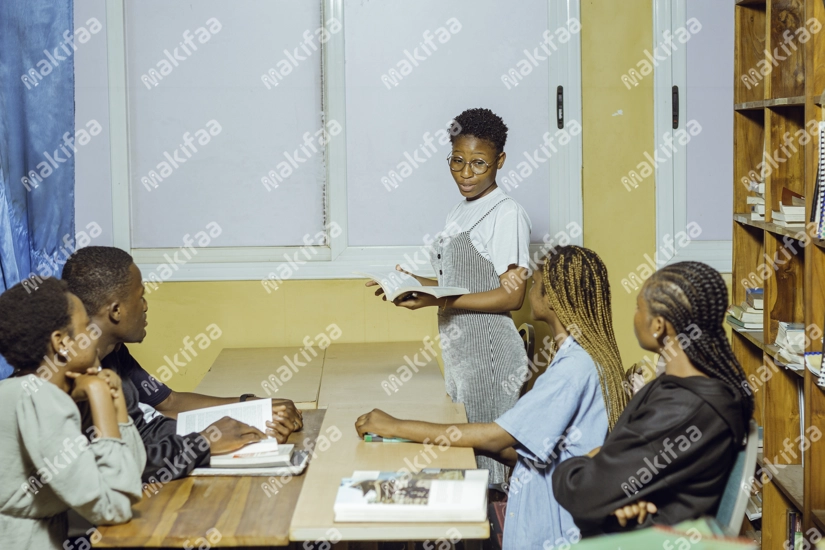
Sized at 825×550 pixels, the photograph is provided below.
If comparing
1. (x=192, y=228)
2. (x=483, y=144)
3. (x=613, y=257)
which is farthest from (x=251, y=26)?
(x=613, y=257)

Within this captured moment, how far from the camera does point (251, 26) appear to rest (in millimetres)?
3744

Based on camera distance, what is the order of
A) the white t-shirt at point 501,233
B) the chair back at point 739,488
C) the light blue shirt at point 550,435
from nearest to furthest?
the chair back at point 739,488 → the light blue shirt at point 550,435 → the white t-shirt at point 501,233

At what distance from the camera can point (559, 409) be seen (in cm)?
196

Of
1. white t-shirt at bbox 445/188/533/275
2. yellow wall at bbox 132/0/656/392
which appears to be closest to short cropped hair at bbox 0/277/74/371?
white t-shirt at bbox 445/188/533/275

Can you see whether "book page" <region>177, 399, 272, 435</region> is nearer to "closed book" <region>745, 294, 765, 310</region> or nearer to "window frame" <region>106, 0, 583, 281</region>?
"window frame" <region>106, 0, 583, 281</region>

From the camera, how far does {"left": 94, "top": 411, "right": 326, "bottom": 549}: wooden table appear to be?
5.41 feet

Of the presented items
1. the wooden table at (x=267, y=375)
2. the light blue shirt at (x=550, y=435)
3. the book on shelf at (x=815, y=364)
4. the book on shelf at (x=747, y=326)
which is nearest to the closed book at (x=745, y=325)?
the book on shelf at (x=747, y=326)

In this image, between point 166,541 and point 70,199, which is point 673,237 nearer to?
point 70,199

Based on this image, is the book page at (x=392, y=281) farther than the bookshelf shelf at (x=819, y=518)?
Yes

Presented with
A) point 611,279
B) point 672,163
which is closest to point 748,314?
point 611,279

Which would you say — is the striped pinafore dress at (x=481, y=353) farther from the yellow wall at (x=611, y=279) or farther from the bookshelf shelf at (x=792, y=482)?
the yellow wall at (x=611, y=279)

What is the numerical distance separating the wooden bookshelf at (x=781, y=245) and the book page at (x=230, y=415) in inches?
58.6

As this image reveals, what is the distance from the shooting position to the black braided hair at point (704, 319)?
1681mm

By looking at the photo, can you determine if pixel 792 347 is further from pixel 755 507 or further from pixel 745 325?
pixel 755 507
